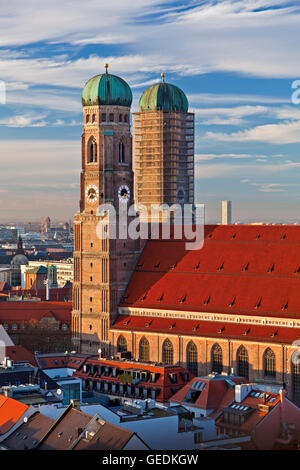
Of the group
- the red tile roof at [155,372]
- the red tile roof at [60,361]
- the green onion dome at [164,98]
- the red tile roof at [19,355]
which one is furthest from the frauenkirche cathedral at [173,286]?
the green onion dome at [164,98]

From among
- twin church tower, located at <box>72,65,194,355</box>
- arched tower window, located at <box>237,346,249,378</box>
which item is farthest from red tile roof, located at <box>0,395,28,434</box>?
twin church tower, located at <box>72,65,194,355</box>

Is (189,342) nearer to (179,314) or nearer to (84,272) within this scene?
(179,314)

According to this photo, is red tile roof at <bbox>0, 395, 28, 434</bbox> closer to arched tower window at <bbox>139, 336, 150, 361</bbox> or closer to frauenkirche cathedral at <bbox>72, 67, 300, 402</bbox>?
frauenkirche cathedral at <bbox>72, 67, 300, 402</bbox>

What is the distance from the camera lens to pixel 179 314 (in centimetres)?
12206

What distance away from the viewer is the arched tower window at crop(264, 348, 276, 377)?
365 feet

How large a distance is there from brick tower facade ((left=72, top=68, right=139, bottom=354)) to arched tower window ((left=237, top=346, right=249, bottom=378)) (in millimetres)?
20408

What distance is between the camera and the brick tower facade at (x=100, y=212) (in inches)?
5089

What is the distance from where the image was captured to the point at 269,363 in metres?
112

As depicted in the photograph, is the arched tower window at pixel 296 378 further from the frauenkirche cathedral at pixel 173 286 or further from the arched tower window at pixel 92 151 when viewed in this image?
the arched tower window at pixel 92 151

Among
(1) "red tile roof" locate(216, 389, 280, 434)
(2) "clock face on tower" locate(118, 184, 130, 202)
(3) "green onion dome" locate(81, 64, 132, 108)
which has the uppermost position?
(3) "green onion dome" locate(81, 64, 132, 108)

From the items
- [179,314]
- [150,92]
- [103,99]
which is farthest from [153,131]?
[179,314]

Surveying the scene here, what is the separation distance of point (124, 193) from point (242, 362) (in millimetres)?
30497

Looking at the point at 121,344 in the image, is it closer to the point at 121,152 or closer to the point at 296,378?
the point at 121,152

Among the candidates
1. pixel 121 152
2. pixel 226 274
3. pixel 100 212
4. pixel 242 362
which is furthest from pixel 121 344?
pixel 121 152
